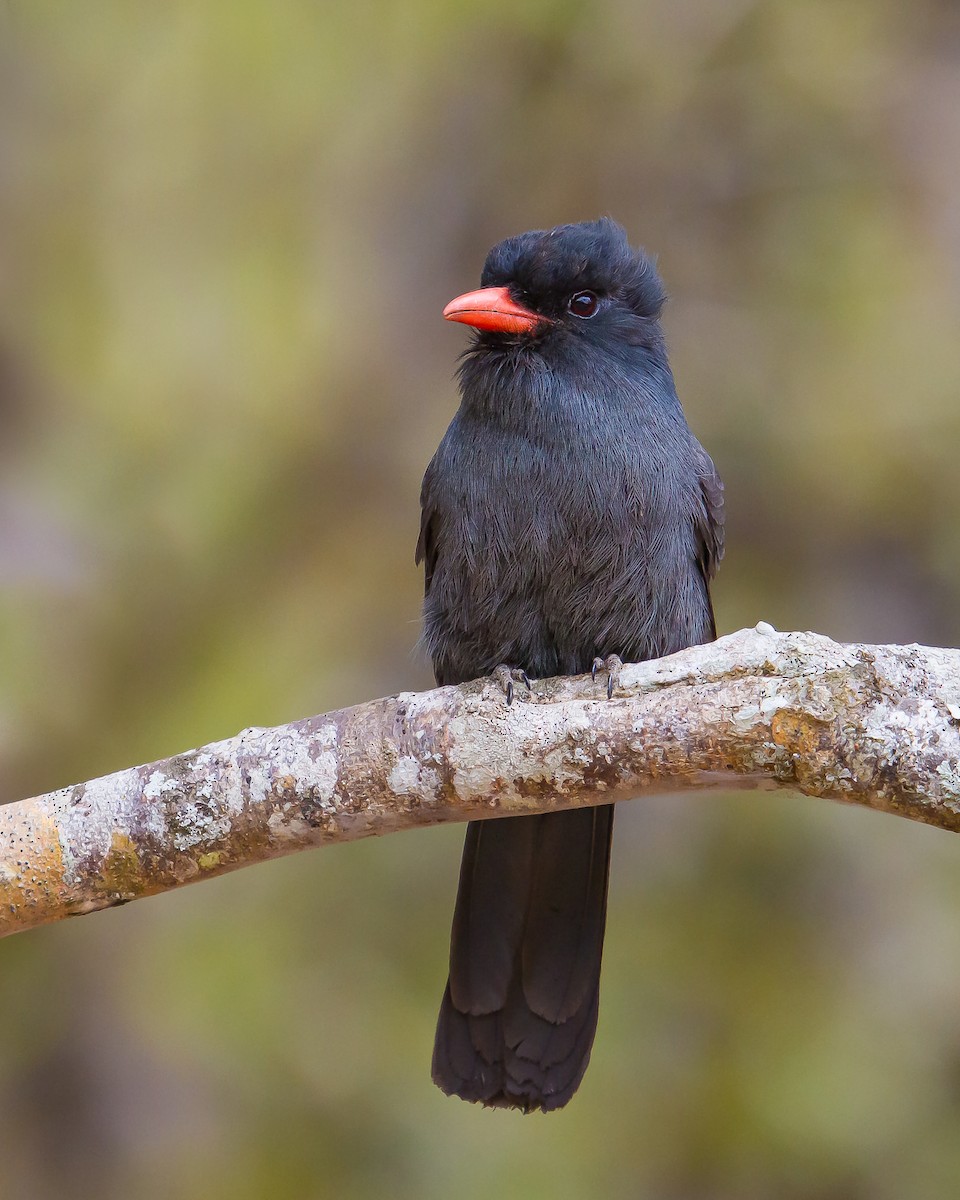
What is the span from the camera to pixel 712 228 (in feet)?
22.2

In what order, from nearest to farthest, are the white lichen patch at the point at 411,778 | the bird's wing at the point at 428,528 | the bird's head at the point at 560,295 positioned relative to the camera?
1. the white lichen patch at the point at 411,778
2. the bird's head at the point at 560,295
3. the bird's wing at the point at 428,528

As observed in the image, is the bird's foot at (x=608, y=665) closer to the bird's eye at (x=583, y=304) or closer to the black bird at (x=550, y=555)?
the black bird at (x=550, y=555)

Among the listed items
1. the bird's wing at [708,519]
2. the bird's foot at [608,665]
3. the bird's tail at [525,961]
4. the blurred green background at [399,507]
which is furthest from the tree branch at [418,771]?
the blurred green background at [399,507]

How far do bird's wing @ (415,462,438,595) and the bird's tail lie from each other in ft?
2.61

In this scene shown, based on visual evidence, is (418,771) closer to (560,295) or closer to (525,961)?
(525,961)

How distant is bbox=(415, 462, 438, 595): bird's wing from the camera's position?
4051 mm

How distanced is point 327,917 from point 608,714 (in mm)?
2927

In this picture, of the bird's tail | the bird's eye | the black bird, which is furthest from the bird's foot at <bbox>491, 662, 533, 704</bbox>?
the bird's eye

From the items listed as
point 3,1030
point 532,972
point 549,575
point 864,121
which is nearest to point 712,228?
point 864,121

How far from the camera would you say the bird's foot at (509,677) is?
3464 millimetres

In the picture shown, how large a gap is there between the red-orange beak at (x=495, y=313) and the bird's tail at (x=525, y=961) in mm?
1333

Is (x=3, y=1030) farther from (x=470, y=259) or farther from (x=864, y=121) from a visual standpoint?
(x=864, y=121)

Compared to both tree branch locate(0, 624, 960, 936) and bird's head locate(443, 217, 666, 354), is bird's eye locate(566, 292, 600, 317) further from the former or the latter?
tree branch locate(0, 624, 960, 936)

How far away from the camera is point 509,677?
11.9 feet
